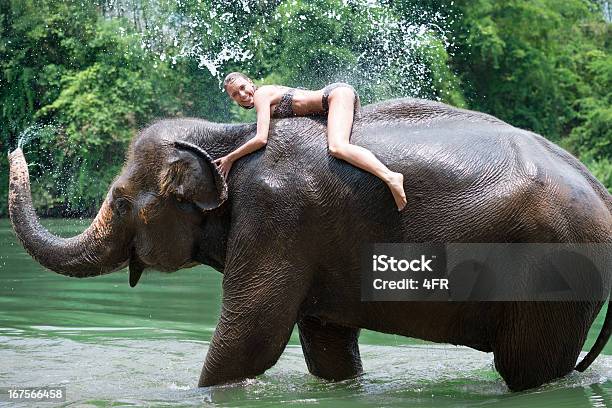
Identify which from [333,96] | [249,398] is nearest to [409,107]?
[333,96]

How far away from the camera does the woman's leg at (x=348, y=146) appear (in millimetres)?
5367

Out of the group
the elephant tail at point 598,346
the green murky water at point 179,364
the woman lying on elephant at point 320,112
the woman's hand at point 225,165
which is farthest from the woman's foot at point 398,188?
the elephant tail at point 598,346

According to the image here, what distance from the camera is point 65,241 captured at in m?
6.08

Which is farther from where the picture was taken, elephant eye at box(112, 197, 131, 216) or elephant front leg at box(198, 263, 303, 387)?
elephant eye at box(112, 197, 131, 216)

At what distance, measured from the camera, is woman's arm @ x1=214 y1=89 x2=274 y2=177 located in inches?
221

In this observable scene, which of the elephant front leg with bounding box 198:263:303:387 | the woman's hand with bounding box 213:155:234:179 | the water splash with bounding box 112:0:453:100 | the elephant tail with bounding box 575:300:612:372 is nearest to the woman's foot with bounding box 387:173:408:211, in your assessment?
the elephant front leg with bounding box 198:263:303:387

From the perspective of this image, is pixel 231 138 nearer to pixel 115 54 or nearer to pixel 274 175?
pixel 274 175

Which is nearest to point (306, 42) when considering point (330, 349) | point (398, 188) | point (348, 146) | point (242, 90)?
point (330, 349)

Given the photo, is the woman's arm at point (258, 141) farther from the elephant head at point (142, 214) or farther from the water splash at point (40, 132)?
the water splash at point (40, 132)

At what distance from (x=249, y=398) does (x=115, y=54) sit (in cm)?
2211

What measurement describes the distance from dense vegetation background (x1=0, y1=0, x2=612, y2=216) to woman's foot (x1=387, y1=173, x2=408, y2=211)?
1624cm

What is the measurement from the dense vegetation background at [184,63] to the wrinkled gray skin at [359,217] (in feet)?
52.1

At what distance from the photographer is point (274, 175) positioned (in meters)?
5.54

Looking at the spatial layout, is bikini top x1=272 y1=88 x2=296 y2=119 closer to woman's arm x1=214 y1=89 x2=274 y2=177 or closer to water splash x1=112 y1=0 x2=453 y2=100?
woman's arm x1=214 y1=89 x2=274 y2=177
